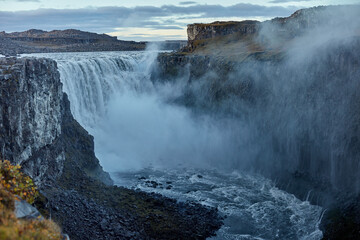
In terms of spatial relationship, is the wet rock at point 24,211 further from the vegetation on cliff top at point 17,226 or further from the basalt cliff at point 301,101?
the basalt cliff at point 301,101

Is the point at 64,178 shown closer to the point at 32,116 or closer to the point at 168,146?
the point at 32,116

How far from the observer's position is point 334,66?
35.7 metres

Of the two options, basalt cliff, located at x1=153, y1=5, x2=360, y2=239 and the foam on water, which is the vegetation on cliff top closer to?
the foam on water

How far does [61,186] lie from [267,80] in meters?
29.2

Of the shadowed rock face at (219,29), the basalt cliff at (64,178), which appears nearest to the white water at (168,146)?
the basalt cliff at (64,178)

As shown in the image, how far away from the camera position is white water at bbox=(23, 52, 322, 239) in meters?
31.3

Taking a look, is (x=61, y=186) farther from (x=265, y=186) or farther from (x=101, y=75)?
(x=101, y=75)

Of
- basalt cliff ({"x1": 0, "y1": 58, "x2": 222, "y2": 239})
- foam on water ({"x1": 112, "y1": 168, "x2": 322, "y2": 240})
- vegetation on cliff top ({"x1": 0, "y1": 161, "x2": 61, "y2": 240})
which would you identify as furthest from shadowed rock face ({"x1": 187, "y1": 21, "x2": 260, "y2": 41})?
vegetation on cliff top ({"x1": 0, "y1": 161, "x2": 61, "y2": 240})

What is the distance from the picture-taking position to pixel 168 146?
5256cm

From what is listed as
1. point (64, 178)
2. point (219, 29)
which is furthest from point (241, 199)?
point (219, 29)

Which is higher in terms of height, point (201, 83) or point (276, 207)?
point (201, 83)

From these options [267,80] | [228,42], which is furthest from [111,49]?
[267,80]

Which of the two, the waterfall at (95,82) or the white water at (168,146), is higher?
the waterfall at (95,82)

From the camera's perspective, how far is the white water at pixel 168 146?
31.3 meters
